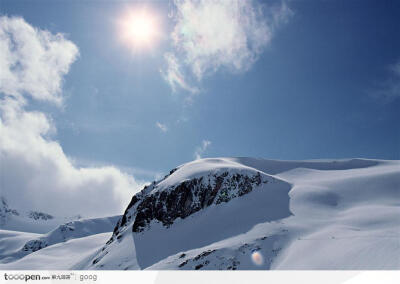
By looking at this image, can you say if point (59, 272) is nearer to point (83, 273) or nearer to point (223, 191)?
point (83, 273)

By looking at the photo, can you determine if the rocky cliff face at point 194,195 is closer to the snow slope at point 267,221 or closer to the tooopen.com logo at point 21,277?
the snow slope at point 267,221

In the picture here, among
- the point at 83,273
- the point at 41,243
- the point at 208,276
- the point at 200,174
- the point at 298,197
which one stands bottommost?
the point at 208,276

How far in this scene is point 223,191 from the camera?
208 ft

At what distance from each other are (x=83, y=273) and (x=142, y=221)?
200 ft

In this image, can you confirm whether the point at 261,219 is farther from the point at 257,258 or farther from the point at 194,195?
the point at 194,195

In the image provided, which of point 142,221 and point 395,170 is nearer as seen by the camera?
point 395,170

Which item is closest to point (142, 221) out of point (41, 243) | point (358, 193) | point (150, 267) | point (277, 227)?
point (150, 267)

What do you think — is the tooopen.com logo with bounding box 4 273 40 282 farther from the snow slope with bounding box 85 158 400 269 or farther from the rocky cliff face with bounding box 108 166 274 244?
the rocky cliff face with bounding box 108 166 274 244

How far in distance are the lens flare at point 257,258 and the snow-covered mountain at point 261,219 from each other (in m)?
0.18

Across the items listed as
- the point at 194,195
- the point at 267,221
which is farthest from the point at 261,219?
the point at 194,195

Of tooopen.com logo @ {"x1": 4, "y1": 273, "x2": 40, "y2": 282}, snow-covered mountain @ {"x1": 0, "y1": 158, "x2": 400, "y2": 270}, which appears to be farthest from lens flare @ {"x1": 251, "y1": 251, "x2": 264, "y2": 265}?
tooopen.com logo @ {"x1": 4, "y1": 273, "x2": 40, "y2": 282}

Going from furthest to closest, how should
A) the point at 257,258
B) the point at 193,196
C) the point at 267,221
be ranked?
the point at 193,196 → the point at 267,221 → the point at 257,258

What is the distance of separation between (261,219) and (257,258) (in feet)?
48.0

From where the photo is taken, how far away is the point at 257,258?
3562 cm
